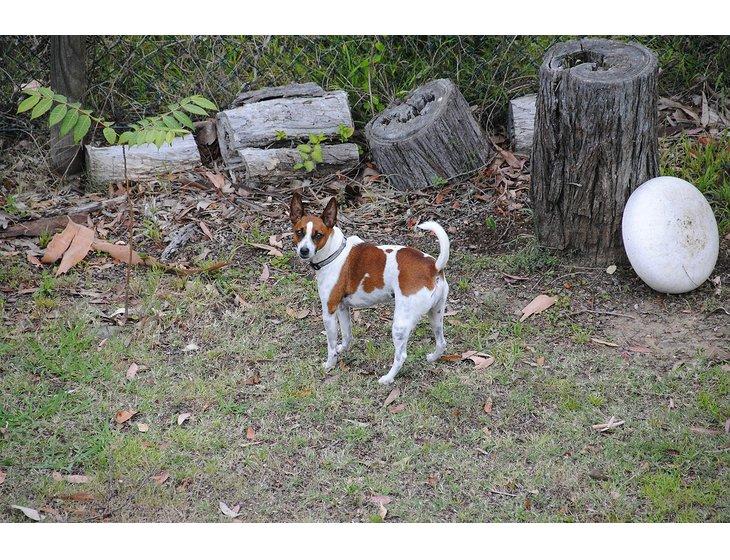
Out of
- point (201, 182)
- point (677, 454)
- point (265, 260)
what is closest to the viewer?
point (677, 454)

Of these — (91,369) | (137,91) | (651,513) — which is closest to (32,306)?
(91,369)

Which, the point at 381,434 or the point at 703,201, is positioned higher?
the point at 703,201

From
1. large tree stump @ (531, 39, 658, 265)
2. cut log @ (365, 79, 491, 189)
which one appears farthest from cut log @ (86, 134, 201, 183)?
large tree stump @ (531, 39, 658, 265)

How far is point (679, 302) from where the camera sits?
6070 mm

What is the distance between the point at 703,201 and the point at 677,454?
206 centimetres

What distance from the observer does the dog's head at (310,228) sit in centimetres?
512

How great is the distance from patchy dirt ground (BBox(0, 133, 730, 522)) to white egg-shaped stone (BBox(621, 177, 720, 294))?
183mm

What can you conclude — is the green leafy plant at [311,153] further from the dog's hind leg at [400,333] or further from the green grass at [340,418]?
the dog's hind leg at [400,333]

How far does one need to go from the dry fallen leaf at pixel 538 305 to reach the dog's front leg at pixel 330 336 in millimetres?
1330

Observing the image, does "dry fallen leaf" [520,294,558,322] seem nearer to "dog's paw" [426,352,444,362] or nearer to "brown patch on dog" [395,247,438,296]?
"dog's paw" [426,352,444,362]

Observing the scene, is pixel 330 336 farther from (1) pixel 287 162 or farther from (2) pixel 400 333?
(1) pixel 287 162

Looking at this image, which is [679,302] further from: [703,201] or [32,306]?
[32,306]

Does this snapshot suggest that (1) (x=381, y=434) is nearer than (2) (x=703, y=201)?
Yes

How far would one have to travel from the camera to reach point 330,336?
5.48 m
